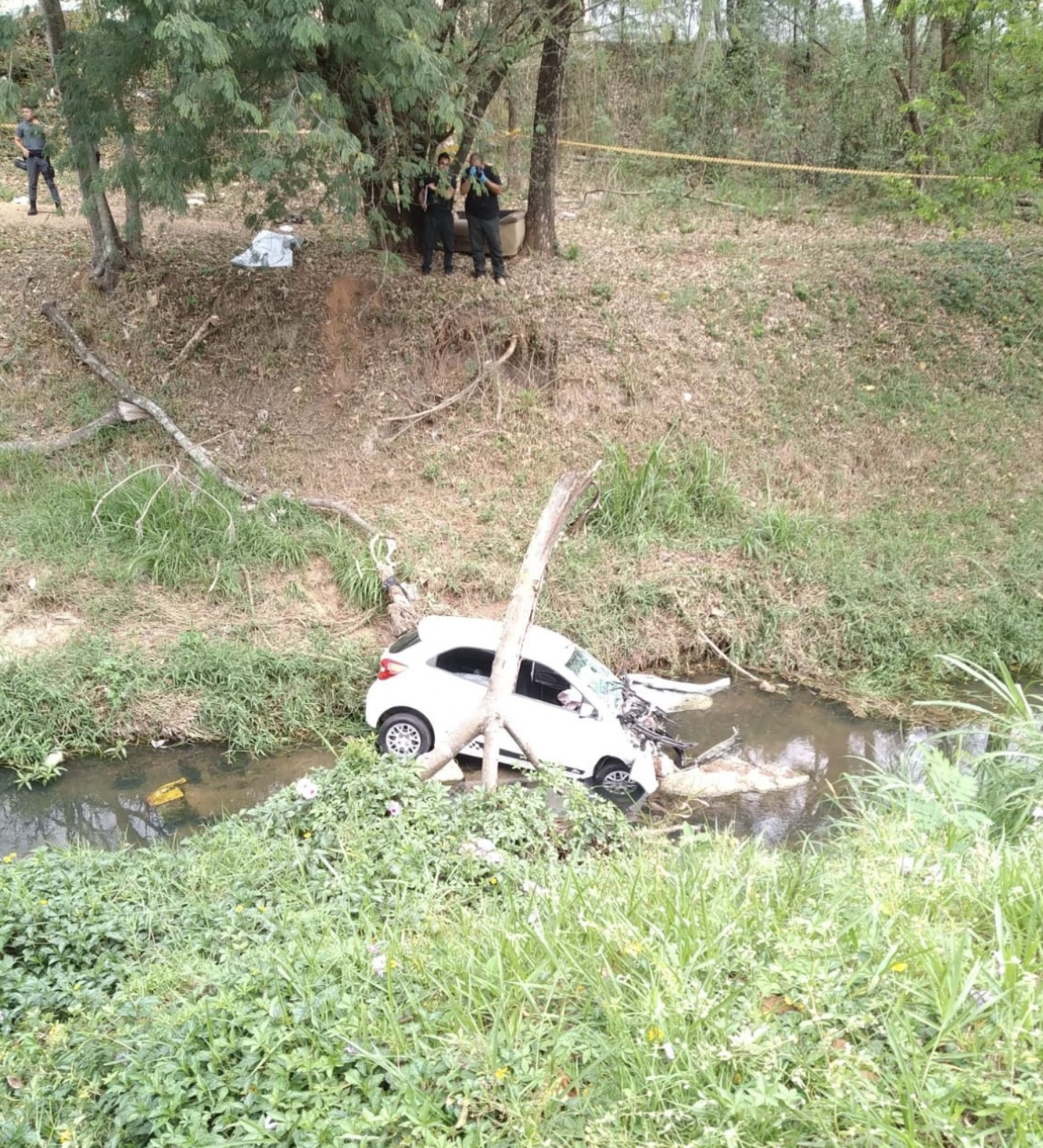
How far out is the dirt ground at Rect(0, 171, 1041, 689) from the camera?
12.8m

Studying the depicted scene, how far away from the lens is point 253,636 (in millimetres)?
10227

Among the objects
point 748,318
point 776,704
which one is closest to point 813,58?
point 748,318

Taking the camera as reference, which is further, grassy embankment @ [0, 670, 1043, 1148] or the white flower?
the white flower

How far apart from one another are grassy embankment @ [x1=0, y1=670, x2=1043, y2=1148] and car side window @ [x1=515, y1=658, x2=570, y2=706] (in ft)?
12.0

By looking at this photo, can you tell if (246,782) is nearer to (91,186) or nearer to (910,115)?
(91,186)

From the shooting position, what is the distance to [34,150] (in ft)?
49.8

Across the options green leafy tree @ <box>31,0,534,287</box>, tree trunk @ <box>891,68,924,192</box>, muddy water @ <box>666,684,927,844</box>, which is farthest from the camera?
tree trunk @ <box>891,68,924,192</box>

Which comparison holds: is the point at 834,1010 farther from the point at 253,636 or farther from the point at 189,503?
the point at 189,503

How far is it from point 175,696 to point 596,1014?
285 inches

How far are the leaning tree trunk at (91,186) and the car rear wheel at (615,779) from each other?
900 cm

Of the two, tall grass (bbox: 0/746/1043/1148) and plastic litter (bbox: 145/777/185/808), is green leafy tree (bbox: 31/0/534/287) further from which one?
tall grass (bbox: 0/746/1043/1148)

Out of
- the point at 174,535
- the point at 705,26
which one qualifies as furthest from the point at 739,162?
the point at 174,535

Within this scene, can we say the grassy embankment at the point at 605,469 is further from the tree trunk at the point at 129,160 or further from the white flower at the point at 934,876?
the white flower at the point at 934,876

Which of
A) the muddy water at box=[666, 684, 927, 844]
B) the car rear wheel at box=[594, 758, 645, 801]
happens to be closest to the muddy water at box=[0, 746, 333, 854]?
the car rear wheel at box=[594, 758, 645, 801]
